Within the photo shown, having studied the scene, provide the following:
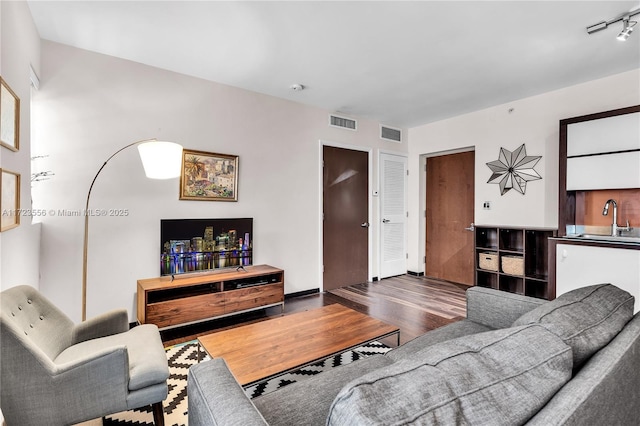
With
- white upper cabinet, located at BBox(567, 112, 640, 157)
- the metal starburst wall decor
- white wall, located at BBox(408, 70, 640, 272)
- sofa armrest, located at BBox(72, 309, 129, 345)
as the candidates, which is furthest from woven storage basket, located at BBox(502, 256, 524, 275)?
sofa armrest, located at BBox(72, 309, 129, 345)

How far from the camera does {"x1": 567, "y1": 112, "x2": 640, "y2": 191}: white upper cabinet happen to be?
2.97 m

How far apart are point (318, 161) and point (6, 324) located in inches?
140

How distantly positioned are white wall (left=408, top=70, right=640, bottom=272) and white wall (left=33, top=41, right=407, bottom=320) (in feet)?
8.52

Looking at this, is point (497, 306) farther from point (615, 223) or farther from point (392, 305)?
point (615, 223)

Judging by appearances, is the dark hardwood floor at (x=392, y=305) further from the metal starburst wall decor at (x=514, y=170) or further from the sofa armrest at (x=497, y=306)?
the metal starburst wall decor at (x=514, y=170)

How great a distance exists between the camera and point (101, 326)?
1.84 metres

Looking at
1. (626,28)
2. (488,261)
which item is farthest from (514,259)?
(626,28)

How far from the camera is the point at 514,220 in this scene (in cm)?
411

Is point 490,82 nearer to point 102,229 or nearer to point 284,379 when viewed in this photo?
point 284,379

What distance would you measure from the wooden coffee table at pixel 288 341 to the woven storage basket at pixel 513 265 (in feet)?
8.37

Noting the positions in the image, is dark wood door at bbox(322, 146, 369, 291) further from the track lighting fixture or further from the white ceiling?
the track lighting fixture

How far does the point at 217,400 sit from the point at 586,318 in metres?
1.19

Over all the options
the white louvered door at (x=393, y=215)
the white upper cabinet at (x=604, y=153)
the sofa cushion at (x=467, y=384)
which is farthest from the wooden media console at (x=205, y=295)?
the white upper cabinet at (x=604, y=153)

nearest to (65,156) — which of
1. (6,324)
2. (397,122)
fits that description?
(6,324)
